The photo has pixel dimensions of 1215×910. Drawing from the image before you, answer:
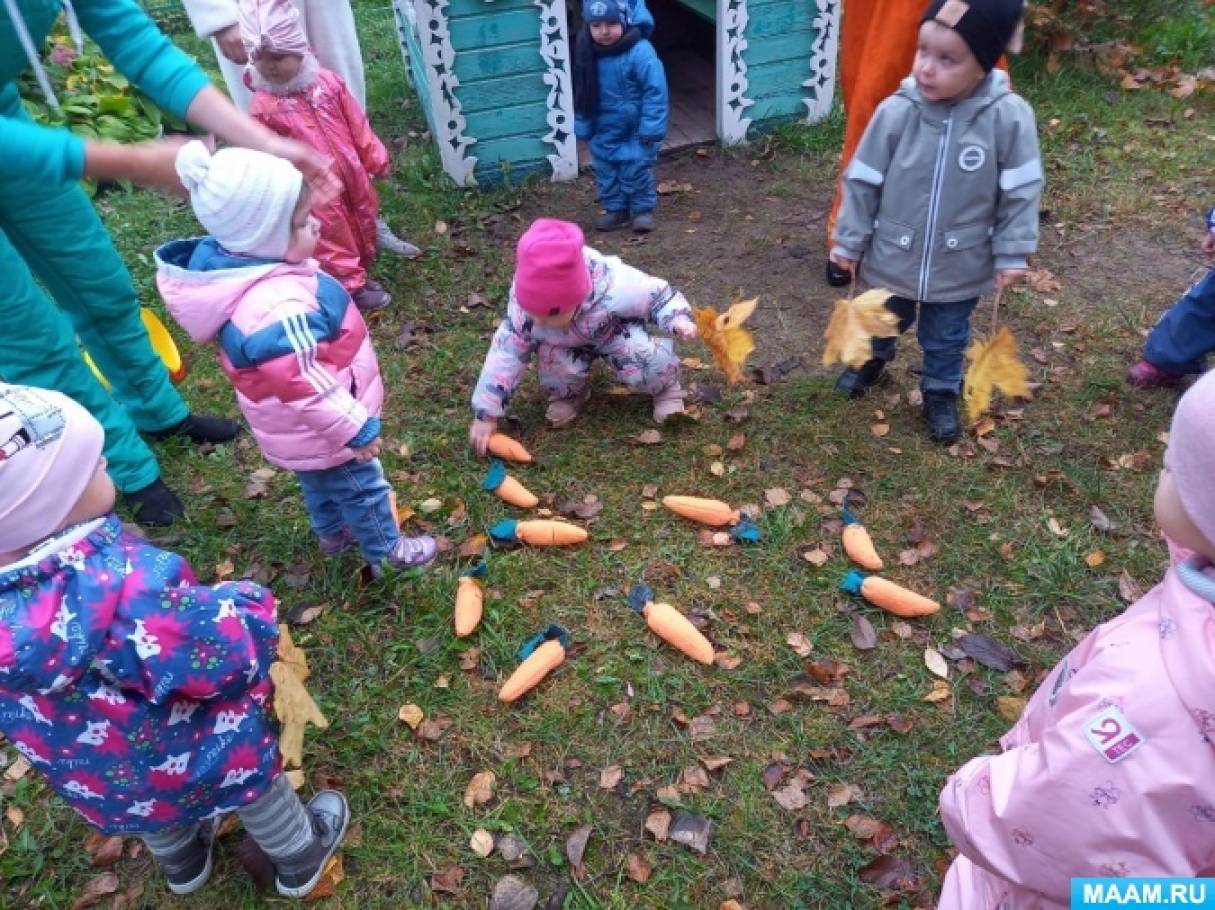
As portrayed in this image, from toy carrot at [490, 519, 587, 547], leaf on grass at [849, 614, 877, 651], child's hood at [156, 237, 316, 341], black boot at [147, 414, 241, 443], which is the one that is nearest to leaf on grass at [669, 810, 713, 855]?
leaf on grass at [849, 614, 877, 651]

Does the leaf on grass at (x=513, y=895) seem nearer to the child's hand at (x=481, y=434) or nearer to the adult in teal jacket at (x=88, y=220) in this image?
the child's hand at (x=481, y=434)

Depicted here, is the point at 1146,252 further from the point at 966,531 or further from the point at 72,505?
the point at 72,505

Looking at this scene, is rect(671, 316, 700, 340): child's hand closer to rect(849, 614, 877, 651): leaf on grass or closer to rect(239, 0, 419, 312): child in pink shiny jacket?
rect(849, 614, 877, 651): leaf on grass

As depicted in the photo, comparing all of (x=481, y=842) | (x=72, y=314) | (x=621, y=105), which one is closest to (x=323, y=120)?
(x=72, y=314)

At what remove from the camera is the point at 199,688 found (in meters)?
1.86

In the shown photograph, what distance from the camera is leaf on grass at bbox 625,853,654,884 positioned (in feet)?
8.30

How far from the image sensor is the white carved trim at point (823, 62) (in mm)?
6184

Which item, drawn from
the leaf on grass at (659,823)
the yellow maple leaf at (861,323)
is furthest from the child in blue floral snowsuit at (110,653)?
the yellow maple leaf at (861,323)

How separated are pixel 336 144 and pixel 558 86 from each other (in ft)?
6.68

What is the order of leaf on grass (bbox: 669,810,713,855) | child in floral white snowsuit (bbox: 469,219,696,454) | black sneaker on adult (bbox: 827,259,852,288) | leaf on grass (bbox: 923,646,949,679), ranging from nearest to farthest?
leaf on grass (bbox: 669,810,713,855)
leaf on grass (bbox: 923,646,949,679)
child in floral white snowsuit (bbox: 469,219,696,454)
black sneaker on adult (bbox: 827,259,852,288)

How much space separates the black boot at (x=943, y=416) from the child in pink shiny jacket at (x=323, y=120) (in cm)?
300

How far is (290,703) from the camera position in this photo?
7.89ft

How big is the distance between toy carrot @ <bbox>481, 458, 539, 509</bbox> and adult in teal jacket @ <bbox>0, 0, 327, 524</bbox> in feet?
4.56

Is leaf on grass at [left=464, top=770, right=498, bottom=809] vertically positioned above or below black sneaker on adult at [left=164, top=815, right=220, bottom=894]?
below
